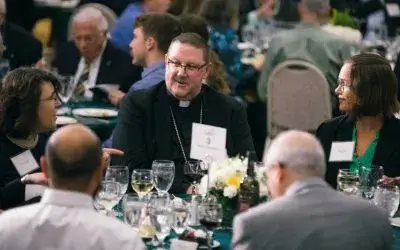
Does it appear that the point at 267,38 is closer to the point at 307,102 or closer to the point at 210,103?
the point at 307,102

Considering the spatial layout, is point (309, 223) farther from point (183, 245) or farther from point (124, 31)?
point (124, 31)

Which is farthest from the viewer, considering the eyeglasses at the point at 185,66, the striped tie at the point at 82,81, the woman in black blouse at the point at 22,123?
the striped tie at the point at 82,81

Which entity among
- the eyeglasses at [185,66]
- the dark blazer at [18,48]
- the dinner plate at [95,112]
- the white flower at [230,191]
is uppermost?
the dark blazer at [18,48]

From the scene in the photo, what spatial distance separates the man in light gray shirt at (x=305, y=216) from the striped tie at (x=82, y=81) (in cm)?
422

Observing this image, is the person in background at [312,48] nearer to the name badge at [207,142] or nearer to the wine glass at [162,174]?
the name badge at [207,142]

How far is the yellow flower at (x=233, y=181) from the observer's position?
4.23 meters

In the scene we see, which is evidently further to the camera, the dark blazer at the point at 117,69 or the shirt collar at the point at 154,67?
the dark blazer at the point at 117,69

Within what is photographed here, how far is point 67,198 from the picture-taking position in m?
3.23

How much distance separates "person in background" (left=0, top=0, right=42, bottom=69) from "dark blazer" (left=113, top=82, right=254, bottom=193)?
3235mm

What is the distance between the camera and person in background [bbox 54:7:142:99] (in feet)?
25.1

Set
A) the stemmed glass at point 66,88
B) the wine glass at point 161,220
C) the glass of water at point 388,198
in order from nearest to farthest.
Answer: the wine glass at point 161,220
the glass of water at point 388,198
the stemmed glass at point 66,88

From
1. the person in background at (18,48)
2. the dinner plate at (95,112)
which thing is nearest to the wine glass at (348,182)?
the dinner plate at (95,112)

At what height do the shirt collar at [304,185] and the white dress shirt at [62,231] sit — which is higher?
the shirt collar at [304,185]

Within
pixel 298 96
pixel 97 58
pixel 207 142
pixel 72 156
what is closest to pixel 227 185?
pixel 207 142
